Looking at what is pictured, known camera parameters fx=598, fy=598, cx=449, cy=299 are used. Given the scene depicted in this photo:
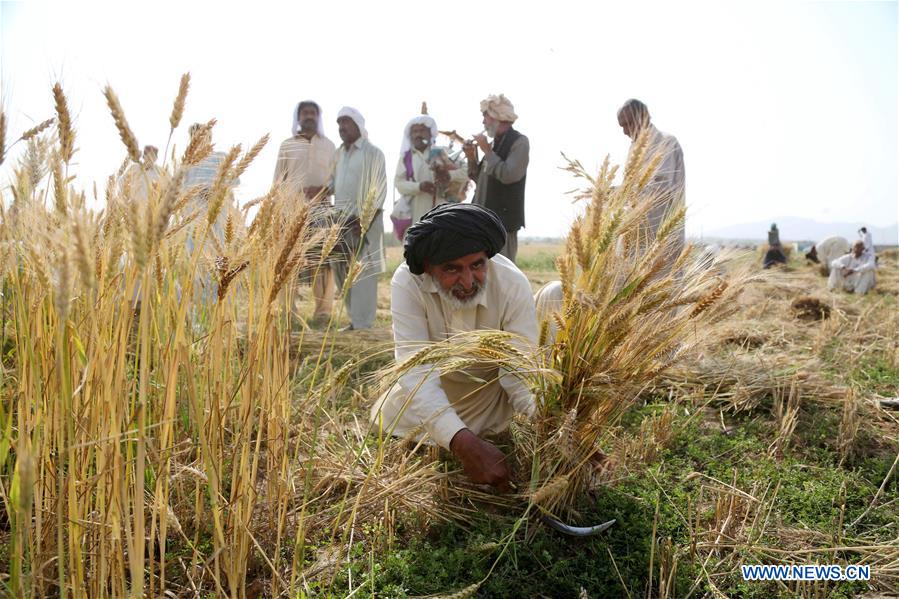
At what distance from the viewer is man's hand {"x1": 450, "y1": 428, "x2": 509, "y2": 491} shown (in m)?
1.73

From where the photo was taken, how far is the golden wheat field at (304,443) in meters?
1.08

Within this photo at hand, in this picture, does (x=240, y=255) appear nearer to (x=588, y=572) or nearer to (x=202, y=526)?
(x=202, y=526)

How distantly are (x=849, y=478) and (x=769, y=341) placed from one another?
7.37 feet

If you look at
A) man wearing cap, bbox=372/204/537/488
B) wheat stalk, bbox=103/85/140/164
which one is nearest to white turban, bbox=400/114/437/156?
man wearing cap, bbox=372/204/537/488

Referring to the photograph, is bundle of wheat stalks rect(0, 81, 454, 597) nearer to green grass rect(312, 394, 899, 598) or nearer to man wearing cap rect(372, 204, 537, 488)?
green grass rect(312, 394, 899, 598)

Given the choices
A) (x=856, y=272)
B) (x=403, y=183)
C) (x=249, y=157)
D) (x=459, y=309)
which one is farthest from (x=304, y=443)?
(x=856, y=272)

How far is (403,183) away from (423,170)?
8.0 inches

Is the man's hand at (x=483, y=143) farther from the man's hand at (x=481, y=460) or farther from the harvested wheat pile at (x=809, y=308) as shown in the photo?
the harvested wheat pile at (x=809, y=308)

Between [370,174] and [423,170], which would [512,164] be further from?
[370,174]

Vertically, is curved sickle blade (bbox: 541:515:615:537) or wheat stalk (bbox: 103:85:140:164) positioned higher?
wheat stalk (bbox: 103:85:140:164)

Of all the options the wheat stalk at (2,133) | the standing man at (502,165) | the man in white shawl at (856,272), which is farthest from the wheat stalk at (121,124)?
the man in white shawl at (856,272)

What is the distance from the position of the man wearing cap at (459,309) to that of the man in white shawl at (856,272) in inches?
346

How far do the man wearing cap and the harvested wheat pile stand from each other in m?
4.07

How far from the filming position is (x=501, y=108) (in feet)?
13.3
